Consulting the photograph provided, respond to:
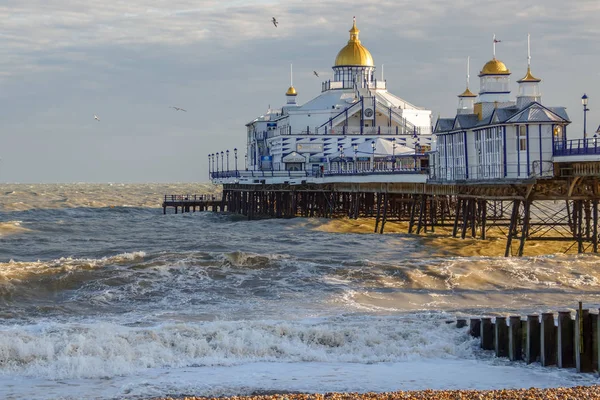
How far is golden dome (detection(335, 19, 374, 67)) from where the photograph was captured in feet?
304

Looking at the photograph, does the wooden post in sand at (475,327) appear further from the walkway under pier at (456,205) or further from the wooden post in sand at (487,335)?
the walkway under pier at (456,205)

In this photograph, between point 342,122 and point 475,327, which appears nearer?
point 475,327

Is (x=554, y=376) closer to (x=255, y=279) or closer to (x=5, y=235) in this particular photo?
(x=255, y=279)

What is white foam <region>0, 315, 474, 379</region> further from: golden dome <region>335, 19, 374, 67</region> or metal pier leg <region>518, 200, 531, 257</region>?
golden dome <region>335, 19, 374, 67</region>

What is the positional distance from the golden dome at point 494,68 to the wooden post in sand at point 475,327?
76.2 feet

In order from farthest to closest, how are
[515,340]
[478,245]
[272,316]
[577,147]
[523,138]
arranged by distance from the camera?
[478,245] < [523,138] < [577,147] < [272,316] < [515,340]

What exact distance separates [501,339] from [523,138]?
61.5 feet

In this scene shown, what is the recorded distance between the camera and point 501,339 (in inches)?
850

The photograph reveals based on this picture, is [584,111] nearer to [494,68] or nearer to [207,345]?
[494,68]

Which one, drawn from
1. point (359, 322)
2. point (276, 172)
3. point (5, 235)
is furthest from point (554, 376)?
point (276, 172)

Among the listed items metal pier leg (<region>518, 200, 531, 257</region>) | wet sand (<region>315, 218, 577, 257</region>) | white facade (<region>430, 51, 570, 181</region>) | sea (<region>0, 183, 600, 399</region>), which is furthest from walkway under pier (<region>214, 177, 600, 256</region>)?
sea (<region>0, 183, 600, 399</region>)

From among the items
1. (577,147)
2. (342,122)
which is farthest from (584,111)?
(342,122)

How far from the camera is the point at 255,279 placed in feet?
111

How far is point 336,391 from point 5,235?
137ft
